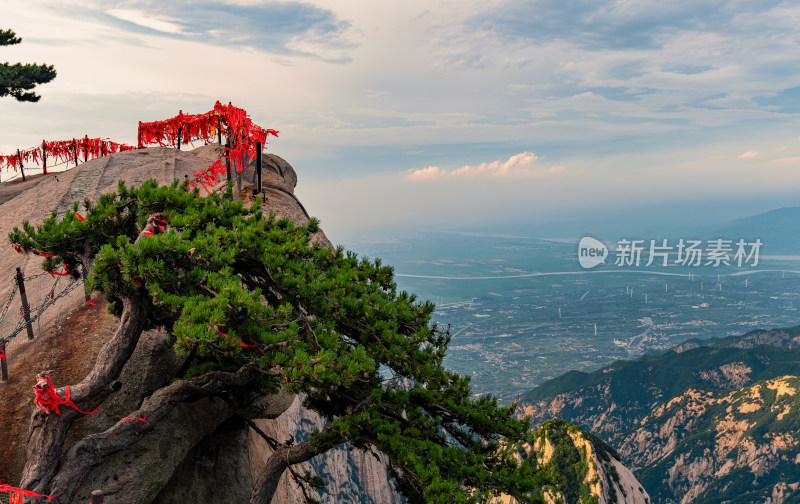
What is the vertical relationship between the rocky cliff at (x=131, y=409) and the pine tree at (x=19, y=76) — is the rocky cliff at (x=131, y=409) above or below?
below

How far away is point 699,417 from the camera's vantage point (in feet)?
424

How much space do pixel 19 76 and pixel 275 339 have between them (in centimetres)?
3708

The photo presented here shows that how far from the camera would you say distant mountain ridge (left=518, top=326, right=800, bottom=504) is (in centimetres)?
10900

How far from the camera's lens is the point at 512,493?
11453 millimetres

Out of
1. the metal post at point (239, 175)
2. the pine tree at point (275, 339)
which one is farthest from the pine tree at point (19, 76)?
the pine tree at point (275, 339)

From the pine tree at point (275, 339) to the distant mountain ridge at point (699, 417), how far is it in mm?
114637

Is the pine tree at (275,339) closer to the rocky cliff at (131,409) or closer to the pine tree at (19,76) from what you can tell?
the rocky cliff at (131,409)

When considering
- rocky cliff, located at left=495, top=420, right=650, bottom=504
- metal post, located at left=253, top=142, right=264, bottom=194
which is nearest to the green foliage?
rocky cliff, located at left=495, top=420, right=650, bottom=504

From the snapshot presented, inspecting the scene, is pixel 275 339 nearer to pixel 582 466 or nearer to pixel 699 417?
pixel 582 466

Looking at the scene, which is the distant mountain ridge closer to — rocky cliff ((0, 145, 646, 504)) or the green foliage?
the green foliage

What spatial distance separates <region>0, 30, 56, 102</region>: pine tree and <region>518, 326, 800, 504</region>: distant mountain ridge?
12288cm

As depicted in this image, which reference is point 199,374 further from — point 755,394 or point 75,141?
point 755,394

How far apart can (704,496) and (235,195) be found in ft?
397

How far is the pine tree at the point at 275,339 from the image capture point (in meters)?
10.2
